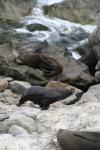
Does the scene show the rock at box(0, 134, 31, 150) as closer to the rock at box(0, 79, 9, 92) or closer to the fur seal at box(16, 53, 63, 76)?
the rock at box(0, 79, 9, 92)

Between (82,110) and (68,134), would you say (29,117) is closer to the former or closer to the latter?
(82,110)

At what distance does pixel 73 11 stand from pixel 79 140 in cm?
1746

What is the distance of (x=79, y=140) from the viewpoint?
168 inches

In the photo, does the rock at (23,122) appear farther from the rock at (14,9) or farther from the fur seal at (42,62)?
the rock at (14,9)

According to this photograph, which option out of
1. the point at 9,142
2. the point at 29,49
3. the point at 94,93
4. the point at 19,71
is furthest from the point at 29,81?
the point at 9,142

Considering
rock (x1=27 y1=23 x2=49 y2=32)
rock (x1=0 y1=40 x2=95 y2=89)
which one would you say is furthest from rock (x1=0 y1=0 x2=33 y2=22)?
rock (x1=0 y1=40 x2=95 y2=89)

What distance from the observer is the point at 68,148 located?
4.32 m

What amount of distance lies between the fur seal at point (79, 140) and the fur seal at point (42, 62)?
21.3ft

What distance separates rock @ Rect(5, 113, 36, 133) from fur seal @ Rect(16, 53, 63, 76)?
18.0ft

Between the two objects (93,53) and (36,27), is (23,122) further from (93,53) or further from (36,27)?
(36,27)

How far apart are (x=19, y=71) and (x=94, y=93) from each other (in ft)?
9.96

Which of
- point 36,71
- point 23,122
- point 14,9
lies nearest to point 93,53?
point 36,71

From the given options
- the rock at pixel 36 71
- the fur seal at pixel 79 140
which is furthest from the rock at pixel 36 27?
the fur seal at pixel 79 140

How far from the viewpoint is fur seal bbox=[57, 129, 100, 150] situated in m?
4.19
